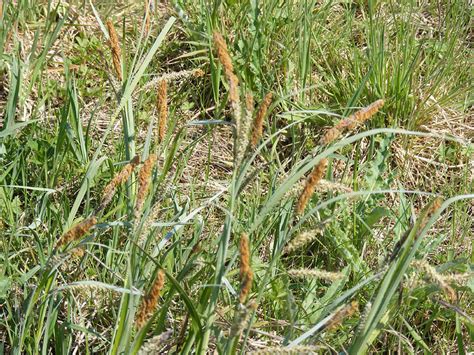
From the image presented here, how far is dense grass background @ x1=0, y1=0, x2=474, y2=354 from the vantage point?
2076 millimetres

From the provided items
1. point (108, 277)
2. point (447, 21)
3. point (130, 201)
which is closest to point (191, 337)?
point (130, 201)

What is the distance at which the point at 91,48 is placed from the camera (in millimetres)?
3145

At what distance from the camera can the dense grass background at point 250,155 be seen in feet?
6.81

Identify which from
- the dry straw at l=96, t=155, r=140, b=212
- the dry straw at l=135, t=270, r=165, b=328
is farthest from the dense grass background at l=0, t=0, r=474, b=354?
the dry straw at l=135, t=270, r=165, b=328

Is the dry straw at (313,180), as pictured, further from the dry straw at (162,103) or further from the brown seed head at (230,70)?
the dry straw at (162,103)

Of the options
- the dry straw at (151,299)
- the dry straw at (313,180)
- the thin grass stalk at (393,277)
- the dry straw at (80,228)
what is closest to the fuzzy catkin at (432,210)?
the thin grass stalk at (393,277)

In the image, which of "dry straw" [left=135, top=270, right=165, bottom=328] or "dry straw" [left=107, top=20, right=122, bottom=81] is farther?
"dry straw" [left=107, top=20, right=122, bottom=81]

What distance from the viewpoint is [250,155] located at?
1693 mm

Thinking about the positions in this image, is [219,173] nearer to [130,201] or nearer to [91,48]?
[91,48]

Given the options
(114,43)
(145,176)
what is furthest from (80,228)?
(114,43)

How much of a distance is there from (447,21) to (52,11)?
1492 millimetres

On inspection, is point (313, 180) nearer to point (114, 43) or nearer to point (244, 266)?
point (244, 266)

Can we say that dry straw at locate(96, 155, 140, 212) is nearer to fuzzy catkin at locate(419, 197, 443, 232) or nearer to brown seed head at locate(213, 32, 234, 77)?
brown seed head at locate(213, 32, 234, 77)

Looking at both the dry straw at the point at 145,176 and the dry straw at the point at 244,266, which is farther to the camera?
the dry straw at the point at 145,176
